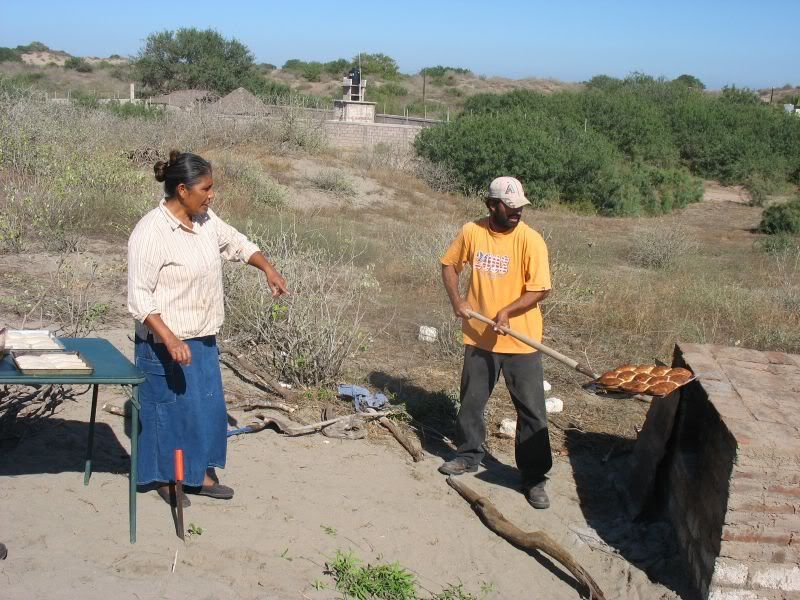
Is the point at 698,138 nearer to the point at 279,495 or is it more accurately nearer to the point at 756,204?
the point at 756,204

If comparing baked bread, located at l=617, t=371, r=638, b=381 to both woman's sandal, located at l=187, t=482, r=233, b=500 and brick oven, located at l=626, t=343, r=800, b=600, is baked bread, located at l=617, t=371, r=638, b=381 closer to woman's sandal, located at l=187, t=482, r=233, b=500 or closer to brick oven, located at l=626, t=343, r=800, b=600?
brick oven, located at l=626, t=343, r=800, b=600

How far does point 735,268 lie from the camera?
1281cm

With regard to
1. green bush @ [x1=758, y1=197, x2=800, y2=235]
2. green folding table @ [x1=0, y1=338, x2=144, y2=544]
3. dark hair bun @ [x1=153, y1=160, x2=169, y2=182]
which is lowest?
green bush @ [x1=758, y1=197, x2=800, y2=235]

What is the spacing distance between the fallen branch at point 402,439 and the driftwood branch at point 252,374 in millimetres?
606

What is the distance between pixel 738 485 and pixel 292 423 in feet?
8.74

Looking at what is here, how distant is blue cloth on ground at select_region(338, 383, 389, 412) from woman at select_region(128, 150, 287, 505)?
156cm

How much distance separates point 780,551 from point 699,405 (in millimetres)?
832

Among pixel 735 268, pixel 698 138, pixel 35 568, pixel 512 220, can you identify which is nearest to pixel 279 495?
pixel 35 568

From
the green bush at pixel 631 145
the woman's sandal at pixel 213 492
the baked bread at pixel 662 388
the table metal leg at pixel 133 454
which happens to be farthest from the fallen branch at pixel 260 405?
the green bush at pixel 631 145

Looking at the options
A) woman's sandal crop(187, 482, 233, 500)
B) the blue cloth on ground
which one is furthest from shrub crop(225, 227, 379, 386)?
woman's sandal crop(187, 482, 233, 500)

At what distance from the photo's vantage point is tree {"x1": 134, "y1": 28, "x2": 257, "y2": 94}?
1571 inches

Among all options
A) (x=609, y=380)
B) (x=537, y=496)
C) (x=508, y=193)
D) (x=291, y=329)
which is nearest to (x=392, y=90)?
(x=291, y=329)

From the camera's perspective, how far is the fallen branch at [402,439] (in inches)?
193

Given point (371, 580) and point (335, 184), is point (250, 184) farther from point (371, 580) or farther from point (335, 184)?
point (371, 580)
